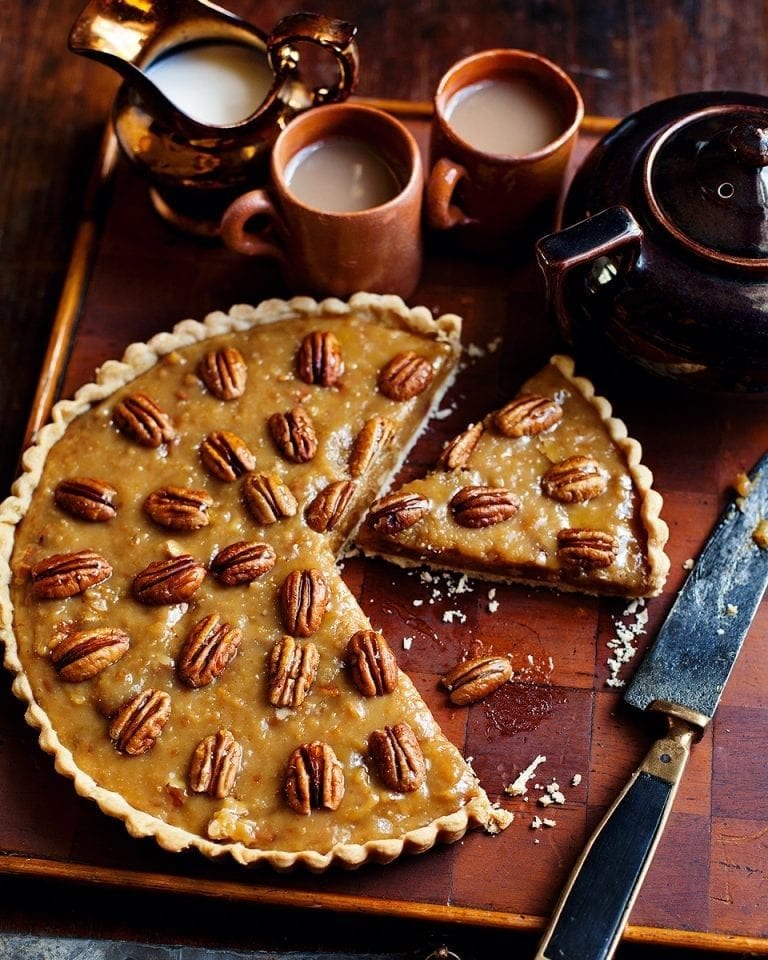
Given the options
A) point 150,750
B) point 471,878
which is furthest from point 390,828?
point 150,750

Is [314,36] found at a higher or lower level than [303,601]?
higher

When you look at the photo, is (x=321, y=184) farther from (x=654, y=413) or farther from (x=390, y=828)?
(x=390, y=828)

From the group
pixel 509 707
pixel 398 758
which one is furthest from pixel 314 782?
pixel 509 707

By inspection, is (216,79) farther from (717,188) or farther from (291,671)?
(291,671)

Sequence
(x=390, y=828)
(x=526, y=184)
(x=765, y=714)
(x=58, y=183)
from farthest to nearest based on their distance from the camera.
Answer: (x=58, y=183)
(x=526, y=184)
(x=765, y=714)
(x=390, y=828)

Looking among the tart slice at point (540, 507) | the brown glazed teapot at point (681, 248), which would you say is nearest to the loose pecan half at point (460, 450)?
the tart slice at point (540, 507)

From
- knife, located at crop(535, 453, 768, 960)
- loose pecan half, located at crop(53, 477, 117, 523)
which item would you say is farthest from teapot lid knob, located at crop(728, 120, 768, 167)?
loose pecan half, located at crop(53, 477, 117, 523)
